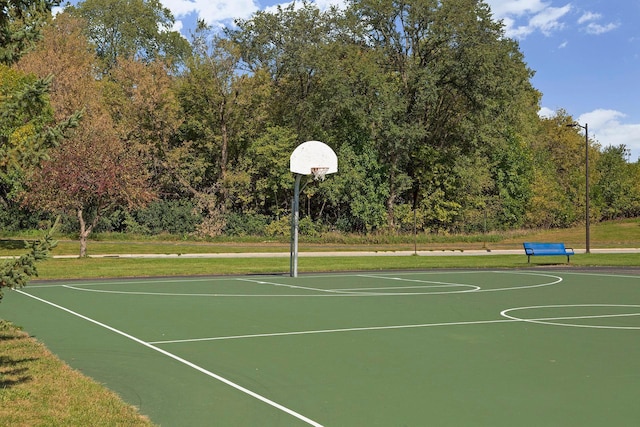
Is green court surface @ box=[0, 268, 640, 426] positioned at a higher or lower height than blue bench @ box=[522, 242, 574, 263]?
lower

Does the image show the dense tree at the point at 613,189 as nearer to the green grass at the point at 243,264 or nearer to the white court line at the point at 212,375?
the green grass at the point at 243,264

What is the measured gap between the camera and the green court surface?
7.31m

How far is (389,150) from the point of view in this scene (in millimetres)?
50594

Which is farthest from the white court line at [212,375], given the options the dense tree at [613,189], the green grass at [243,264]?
the dense tree at [613,189]

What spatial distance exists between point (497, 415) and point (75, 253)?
32.2 m

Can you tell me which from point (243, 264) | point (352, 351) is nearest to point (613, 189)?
point (243, 264)

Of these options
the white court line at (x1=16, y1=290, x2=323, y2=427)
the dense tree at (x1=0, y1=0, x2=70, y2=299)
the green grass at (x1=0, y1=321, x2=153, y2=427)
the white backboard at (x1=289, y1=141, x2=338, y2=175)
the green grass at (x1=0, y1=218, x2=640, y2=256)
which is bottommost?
the white court line at (x1=16, y1=290, x2=323, y2=427)

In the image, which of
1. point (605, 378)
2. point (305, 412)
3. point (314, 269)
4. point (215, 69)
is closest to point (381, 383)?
point (305, 412)

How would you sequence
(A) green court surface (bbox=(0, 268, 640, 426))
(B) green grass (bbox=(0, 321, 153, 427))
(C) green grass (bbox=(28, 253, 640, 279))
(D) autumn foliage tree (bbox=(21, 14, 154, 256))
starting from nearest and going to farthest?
(B) green grass (bbox=(0, 321, 153, 427))
(A) green court surface (bbox=(0, 268, 640, 426))
(C) green grass (bbox=(28, 253, 640, 279))
(D) autumn foliage tree (bbox=(21, 14, 154, 256))

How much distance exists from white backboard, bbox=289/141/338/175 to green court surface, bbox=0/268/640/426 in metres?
6.35

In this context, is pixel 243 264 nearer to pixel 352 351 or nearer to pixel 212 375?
pixel 352 351

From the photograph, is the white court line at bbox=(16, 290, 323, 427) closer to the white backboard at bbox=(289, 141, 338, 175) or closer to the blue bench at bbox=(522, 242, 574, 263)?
the white backboard at bbox=(289, 141, 338, 175)

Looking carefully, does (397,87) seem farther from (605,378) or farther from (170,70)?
(605,378)

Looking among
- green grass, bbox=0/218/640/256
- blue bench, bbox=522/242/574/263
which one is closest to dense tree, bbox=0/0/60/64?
blue bench, bbox=522/242/574/263
